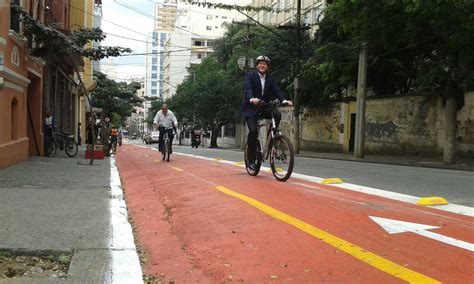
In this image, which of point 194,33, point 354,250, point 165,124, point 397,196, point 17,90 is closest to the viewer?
point 354,250

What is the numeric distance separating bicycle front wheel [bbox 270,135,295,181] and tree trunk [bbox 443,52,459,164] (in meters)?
11.4

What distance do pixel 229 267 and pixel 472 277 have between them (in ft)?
5.99

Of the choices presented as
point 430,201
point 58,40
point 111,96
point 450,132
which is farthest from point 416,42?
point 111,96

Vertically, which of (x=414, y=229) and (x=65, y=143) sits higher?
(x=65, y=143)

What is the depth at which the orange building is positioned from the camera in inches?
446

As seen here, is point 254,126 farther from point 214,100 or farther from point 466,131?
point 214,100

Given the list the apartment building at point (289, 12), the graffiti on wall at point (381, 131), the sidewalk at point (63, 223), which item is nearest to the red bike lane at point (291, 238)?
the sidewalk at point (63, 223)

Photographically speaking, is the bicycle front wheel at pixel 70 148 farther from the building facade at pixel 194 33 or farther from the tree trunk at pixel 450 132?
the building facade at pixel 194 33

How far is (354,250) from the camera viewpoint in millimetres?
4418

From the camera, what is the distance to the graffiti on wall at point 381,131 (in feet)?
81.4

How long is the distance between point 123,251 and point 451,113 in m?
16.1

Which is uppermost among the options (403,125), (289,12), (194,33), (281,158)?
(194,33)

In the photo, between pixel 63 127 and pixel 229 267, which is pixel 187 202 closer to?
pixel 229 267

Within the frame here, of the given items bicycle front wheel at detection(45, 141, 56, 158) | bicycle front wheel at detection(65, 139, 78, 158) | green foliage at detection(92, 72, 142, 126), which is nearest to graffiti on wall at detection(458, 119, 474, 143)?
bicycle front wheel at detection(65, 139, 78, 158)
